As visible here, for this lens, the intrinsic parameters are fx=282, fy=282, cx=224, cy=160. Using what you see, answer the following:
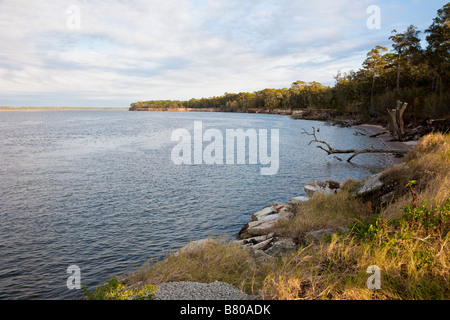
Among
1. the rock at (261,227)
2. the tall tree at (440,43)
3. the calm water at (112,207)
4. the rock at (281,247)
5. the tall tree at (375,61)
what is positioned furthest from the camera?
the tall tree at (375,61)

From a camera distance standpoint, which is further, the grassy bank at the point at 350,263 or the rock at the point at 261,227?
the rock at the point at 261,227

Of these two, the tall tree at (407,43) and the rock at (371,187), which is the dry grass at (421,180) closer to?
the rock at (371,187)

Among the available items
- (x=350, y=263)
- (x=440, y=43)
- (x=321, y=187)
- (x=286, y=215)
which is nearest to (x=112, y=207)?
(x=286, y=215)

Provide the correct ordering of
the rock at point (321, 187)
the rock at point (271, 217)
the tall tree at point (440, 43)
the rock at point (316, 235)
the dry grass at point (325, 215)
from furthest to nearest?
the tall tree at point (440, 43) < the rock at point (321, 187) < the rock at point (271, 217) < the dry grass at point (325, 215) < the rock at point (316, 235)

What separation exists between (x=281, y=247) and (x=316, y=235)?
1069 mm

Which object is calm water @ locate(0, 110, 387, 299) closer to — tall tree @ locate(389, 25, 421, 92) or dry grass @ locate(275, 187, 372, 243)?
dry grass @ locate(275, 187, 372, 243)

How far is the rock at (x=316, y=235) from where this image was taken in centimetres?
788

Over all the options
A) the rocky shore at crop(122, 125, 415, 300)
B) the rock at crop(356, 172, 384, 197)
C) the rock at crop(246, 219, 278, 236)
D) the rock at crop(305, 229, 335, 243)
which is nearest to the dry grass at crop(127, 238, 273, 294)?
the rocky shore at crop(122, 125, 415, 300)

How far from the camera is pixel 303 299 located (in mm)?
4512

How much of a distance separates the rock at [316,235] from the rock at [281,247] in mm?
420

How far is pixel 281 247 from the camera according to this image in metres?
8.30

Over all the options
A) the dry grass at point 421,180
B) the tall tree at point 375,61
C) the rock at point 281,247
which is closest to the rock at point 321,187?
the dry grass at point 421,180

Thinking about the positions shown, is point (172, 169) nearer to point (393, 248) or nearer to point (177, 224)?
point (177, 224)
